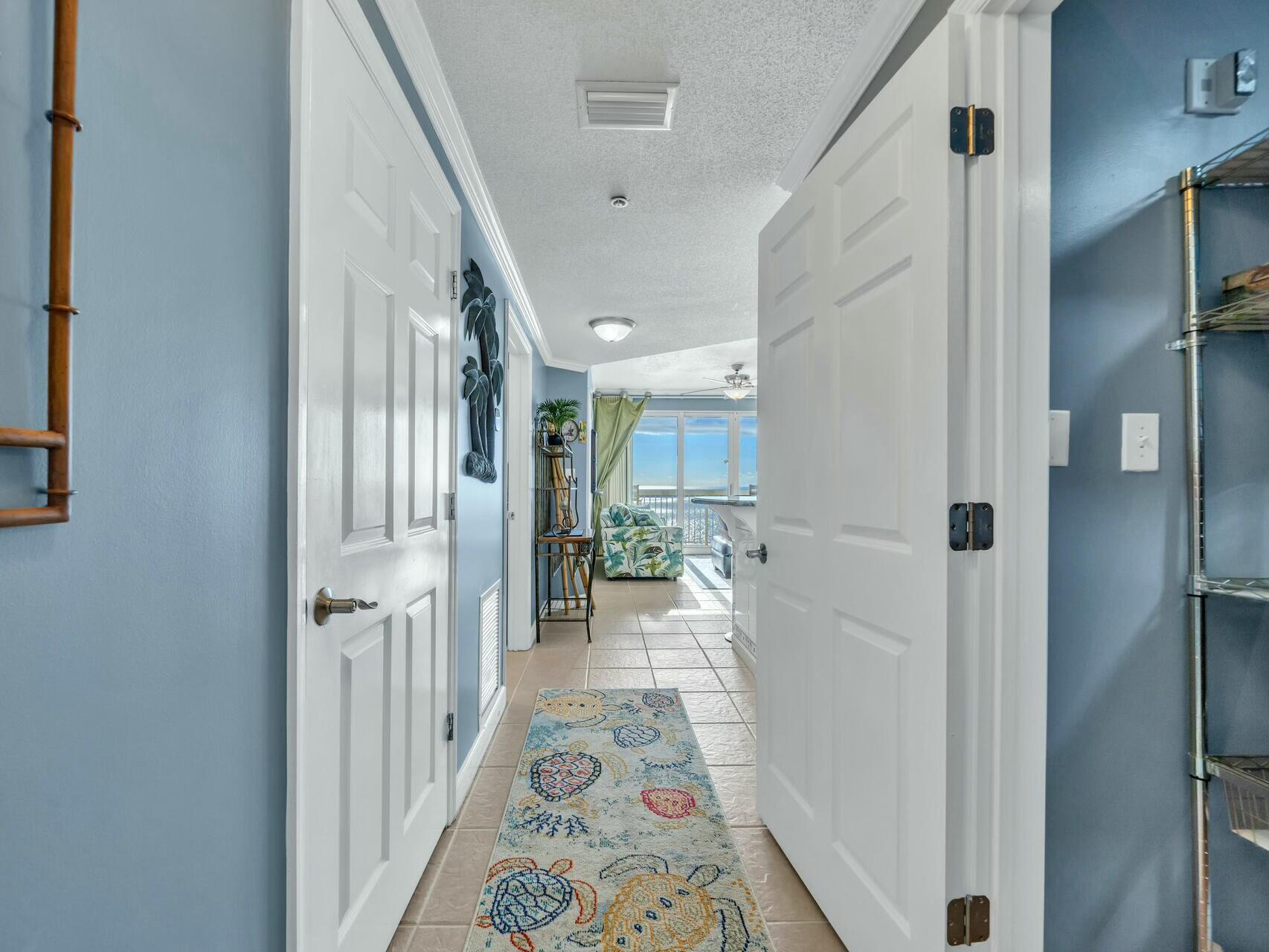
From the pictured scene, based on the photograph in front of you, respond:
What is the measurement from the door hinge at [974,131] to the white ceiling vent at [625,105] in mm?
944

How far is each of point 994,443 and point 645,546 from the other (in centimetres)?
602

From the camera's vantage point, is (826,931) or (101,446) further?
(826,931)

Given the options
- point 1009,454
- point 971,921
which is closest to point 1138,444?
point 1009,454

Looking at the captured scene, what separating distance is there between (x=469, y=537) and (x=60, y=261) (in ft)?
6.50

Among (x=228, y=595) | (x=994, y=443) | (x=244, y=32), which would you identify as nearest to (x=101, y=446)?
(x=228, y=595)

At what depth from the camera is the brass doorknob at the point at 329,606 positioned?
44.2 inches

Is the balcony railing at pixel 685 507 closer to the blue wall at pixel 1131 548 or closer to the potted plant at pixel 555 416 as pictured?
the potted plant at pixel 555 416

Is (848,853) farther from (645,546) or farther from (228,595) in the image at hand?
(645,546)

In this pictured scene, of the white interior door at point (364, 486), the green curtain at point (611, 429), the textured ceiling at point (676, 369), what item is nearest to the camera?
the white interior door at point (364, 486)

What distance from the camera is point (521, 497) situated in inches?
174

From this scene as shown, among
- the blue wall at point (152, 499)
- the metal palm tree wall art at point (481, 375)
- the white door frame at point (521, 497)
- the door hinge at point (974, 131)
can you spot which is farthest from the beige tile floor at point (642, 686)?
the door hinge at point (974, 131)

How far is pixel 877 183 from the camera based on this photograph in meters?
1.36

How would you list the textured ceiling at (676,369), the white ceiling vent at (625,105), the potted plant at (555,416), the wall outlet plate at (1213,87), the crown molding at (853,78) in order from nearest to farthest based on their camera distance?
the wall outlet plate at (1213,87) < the crown molding at (853,78) < the white ceiling vent at (625,105) < the potted plant at (555,416) < the textured ceiling at (676,369)

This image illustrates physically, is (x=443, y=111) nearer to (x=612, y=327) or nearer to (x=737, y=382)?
(x=612, y=327)
